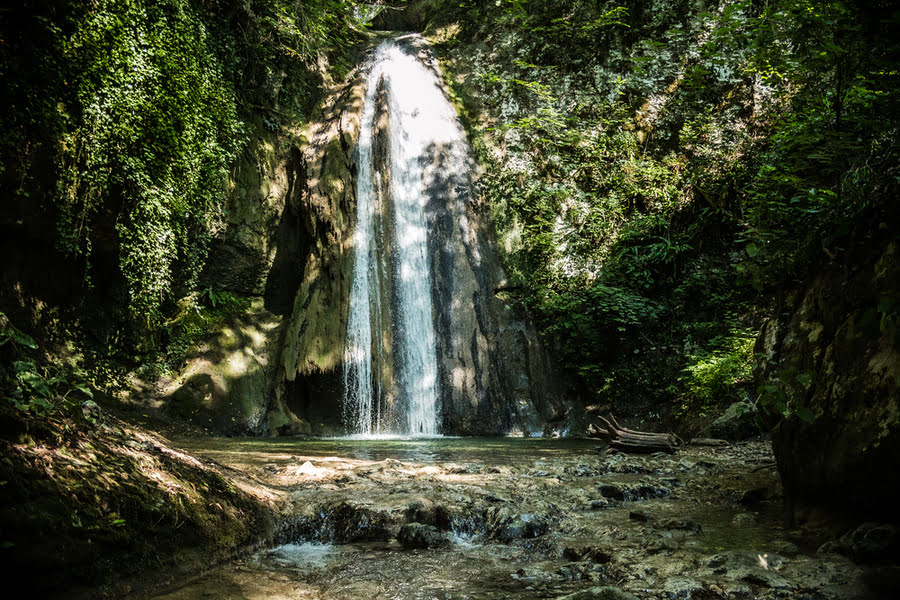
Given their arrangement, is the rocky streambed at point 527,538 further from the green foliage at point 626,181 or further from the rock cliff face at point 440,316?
the rock cliff face at point 440,316

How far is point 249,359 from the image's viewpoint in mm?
10578

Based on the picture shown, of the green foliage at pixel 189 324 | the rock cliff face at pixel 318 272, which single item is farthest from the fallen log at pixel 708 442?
the green foliage at pixel 189 324

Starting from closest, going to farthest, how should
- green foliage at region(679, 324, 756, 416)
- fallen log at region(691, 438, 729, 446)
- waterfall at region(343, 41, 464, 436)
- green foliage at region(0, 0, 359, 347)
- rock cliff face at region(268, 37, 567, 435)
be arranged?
green foliage at region(0, 0, 359, 347), fallen log at region(691, 438, 729, 446), green foliage at region(679, 324, 756, 416), waterfall at region(343, 41, 464, 436), rock cliff face at region(268, 37, 567, 435)

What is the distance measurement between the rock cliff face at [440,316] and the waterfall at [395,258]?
0.19m

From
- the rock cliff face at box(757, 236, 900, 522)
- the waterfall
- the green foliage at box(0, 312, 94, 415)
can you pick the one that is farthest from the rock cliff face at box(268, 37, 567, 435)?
the green foliage at box(0, 312, 94, 415)

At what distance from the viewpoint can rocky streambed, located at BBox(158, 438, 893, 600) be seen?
2268 mm

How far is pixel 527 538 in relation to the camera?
3061mm

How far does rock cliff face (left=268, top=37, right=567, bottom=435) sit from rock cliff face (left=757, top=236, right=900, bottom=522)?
7338 mm

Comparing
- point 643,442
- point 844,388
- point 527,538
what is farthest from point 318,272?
point 844,388

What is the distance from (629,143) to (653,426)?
7.16 metres

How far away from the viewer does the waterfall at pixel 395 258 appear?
10.1m

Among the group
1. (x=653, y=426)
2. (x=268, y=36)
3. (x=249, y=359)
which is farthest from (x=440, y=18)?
(x=653, y=426)

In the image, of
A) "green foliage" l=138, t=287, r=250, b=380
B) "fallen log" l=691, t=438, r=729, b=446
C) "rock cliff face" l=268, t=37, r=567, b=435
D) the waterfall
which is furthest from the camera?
"rock cliff face" l=268, t=37, r=567, b=435

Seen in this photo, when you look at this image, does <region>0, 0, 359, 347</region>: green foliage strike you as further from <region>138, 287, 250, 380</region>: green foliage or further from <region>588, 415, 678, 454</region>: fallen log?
<region>588, 415, 678, 454</region>: fallen log
